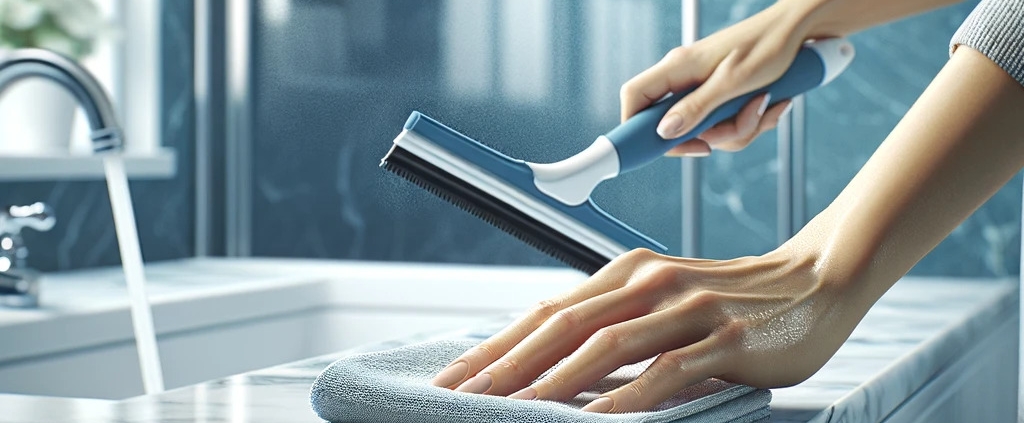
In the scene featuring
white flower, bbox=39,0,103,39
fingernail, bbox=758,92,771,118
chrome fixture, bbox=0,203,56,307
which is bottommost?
chrome fixture, bbox=0,203,56,307

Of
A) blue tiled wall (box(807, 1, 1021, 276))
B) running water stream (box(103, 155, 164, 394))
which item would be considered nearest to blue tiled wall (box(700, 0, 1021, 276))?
blue tiled wall (box(807, 1, 1021, 276))

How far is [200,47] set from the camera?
1715 mm

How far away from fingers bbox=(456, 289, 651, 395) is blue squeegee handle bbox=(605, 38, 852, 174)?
20 centimetres

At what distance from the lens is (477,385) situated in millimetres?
406

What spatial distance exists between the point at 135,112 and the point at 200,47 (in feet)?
0.47

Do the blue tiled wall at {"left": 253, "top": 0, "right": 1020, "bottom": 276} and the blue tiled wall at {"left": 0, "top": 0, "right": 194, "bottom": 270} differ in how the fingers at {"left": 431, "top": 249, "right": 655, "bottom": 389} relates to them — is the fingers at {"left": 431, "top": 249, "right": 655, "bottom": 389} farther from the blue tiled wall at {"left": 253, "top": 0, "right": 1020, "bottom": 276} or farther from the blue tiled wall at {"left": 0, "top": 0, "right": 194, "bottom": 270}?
the blue tiled wall at {"left": 0, "top": 0, "right": 194, "bottom": 270}

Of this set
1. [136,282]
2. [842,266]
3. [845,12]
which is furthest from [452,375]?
[136,282]

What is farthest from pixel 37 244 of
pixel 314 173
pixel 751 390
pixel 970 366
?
pixel 751 390

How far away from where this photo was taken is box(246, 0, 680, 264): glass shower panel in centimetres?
142

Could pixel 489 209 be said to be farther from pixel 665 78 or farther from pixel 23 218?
pixel 23 218

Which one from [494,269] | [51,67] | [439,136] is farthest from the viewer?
[494,269]

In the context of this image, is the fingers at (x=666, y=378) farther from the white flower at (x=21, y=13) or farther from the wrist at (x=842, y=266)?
the white flower at (x=21, y=13)

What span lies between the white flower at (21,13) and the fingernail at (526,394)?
118 centimetres

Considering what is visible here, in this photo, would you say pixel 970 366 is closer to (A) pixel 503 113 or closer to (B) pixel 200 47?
(A) pixel 503 113
